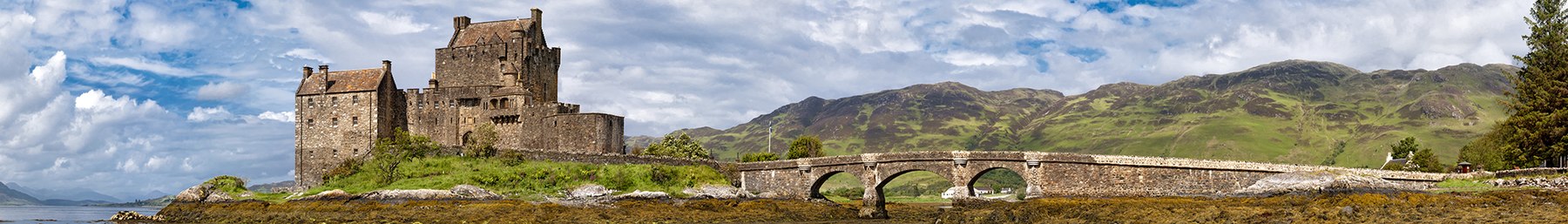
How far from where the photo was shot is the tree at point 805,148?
98.6 m

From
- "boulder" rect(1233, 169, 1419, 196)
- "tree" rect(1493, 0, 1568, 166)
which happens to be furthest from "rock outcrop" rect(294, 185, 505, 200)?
"tree" rect(1493, 0, 1568, 166)

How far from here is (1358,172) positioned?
214 feet

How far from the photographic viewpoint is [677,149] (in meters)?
92.8

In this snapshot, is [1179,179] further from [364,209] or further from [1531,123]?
[364,209]

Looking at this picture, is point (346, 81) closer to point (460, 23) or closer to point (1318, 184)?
point (460, 23)

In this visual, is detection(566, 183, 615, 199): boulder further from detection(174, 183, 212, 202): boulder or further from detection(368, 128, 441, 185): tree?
detection(174, 183, 212, 202): boulder

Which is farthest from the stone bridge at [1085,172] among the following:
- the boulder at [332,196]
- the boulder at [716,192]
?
the boulder at [332,196]

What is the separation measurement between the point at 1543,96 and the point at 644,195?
1857 inches

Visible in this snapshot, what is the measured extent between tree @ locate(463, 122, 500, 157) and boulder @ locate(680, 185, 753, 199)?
12.6 metres

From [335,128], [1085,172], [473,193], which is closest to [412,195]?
[473,193]

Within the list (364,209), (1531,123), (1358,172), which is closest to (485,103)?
(364,209)

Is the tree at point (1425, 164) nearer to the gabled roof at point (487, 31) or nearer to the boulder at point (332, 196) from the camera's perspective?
the gabled roof at point (487, 31)

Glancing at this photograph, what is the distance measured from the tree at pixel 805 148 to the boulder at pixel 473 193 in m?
32.9

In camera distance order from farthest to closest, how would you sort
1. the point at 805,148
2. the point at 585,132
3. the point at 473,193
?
the point at 805,148 < the point at 585,132 < the point at 473,193
